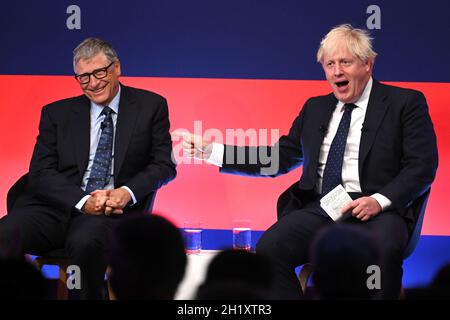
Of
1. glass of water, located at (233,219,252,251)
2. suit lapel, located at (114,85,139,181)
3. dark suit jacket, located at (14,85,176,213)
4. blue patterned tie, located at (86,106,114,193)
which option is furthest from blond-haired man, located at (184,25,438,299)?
glass of water, located at (233,219,252,251)

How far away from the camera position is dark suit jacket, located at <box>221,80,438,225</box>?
3.57 meters

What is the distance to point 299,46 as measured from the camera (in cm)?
486

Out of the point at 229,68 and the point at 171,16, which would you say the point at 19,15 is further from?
the point at 229,68

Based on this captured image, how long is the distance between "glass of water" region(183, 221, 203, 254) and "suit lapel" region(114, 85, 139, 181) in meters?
0.65

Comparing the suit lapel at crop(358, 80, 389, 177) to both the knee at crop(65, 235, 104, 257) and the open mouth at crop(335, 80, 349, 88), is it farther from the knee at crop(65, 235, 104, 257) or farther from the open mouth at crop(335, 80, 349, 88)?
the knee at crop(65, 235, 104, 257)

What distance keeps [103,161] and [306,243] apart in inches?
48.2

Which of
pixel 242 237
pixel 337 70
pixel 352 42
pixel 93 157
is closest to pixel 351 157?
pixel 337 70

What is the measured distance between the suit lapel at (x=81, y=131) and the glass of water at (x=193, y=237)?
0.76 metres

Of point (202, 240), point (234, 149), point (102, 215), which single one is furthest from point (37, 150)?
point (202, 240)

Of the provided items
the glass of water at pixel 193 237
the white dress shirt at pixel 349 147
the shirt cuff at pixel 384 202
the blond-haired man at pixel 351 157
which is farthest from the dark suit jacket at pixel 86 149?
the shirt cuff at pixel 384 202

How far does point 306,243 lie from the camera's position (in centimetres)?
359

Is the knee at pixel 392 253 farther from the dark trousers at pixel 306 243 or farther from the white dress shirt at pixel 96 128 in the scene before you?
the white dress shirt at pixel 96 128

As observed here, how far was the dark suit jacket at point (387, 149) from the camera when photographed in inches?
140

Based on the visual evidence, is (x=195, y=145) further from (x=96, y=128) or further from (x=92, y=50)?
(x=92, y=50)
